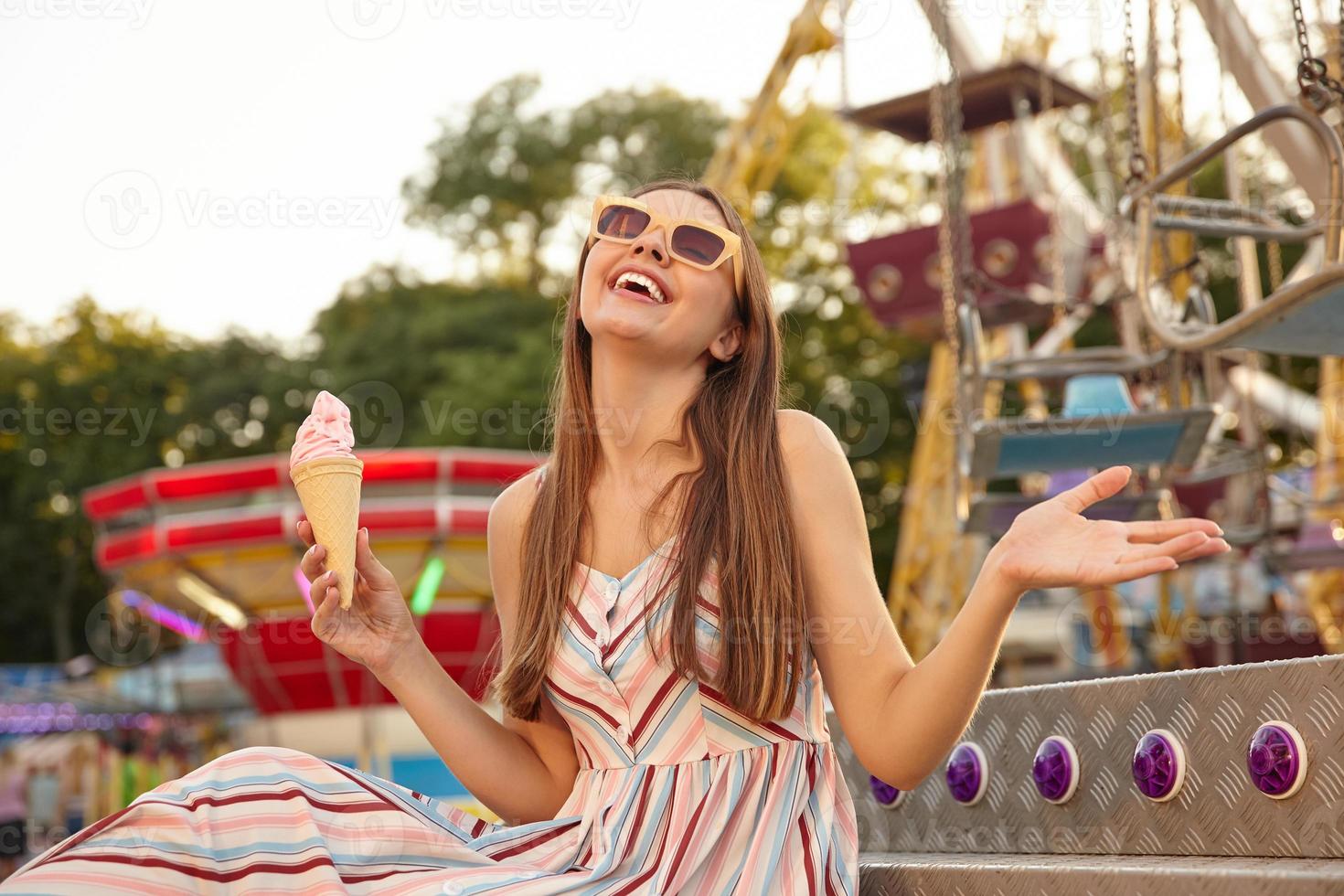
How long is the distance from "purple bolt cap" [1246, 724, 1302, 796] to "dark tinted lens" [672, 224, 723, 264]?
1.26 metres

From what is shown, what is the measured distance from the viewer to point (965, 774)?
8.56 feet

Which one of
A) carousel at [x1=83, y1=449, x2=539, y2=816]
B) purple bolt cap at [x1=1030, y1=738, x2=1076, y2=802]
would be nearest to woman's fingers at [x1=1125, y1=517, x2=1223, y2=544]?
purple bolt cap at [x1=1030, y1=738, x2=1076, y2=802]

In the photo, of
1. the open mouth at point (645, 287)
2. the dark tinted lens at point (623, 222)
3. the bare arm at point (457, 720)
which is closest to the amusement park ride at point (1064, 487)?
the bare arm at point (457, 720)

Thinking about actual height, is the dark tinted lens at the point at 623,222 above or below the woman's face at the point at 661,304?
above

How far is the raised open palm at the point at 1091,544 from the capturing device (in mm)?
1874

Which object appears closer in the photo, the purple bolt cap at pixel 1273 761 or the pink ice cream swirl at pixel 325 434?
the purple bolt cap at pixel 1273 761

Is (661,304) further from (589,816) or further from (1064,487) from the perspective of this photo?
(1064,487)

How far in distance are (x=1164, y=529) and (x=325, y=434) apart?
4.70ft

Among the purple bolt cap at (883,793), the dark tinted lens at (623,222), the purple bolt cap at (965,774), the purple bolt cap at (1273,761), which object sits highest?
the dark tinted lens at (623,222)

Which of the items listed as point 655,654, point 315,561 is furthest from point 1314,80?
point 315,561

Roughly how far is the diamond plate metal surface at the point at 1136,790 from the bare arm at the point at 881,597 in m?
0.26

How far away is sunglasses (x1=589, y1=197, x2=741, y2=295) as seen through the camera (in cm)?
274

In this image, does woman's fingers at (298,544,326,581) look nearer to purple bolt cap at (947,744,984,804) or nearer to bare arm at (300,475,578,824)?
bare arm at (300,475,578,824)

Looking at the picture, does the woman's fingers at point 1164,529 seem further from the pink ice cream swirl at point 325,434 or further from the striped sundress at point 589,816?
the pink ice cream swirl at point 325,434
